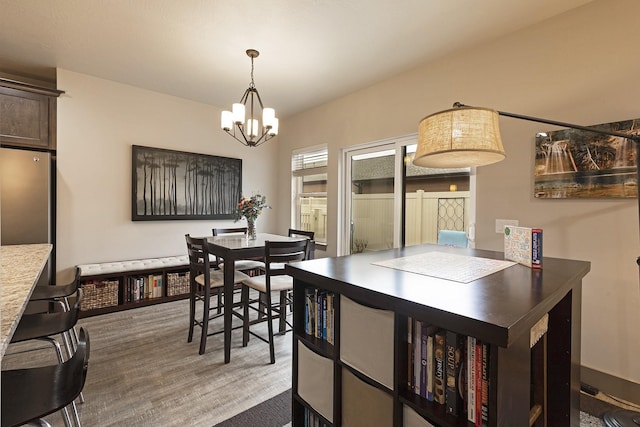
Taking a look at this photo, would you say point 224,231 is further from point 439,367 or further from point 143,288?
point 439,367

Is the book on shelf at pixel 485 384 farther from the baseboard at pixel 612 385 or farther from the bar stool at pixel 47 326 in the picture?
the baseboard at pixel 612 385

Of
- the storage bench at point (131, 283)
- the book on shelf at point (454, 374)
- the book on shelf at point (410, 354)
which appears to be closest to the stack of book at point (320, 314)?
the book on shelf at point (410, 354)

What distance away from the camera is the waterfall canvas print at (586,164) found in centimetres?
197

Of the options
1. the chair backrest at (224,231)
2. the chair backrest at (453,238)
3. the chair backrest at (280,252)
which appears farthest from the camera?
the chair backrest at (224,231)

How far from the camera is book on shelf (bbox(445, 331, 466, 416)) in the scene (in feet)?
3.04

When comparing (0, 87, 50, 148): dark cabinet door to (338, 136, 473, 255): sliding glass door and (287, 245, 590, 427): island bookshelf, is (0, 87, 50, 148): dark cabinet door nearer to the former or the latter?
(338, 136, 473, 255): sliding glass door

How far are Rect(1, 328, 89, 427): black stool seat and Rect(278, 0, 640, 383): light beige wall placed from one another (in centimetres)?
290

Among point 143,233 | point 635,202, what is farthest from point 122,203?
point 635,202

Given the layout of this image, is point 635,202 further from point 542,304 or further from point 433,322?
point 433,322

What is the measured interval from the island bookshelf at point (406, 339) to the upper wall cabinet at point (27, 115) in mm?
3604

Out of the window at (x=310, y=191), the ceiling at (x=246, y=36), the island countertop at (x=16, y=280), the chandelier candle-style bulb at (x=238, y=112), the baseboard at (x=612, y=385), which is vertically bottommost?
the baseboard at (x=612, y=385)

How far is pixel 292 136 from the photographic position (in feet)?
16.1

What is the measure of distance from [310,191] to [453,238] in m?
2.48

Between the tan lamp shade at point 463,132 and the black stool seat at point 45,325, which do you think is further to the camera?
the black stool seat at point 45,325
